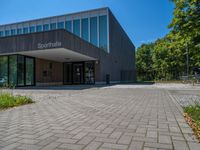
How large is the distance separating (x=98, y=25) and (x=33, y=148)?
25256mm

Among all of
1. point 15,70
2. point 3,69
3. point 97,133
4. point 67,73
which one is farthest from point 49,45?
point 97,133

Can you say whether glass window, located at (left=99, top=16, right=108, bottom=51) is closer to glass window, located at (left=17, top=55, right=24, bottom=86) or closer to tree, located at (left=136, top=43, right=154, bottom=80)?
glass window, located at (left=17, top=55, right=24, bottom=86)

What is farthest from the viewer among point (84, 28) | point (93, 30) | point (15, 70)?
point (84, 28)

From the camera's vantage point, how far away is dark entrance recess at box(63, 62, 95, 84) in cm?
2330

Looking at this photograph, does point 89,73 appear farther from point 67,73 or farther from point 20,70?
point 20,70

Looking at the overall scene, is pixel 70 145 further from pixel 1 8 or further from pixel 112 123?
pixel 1 8

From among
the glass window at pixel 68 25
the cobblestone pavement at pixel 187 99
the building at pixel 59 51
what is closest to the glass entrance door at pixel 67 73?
the building at pixel 59 51

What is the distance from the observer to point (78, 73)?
2464cm

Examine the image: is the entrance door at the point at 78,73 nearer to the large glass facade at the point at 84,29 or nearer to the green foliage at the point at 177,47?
the large glass facade at the point at 84,29

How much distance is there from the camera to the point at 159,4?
15117 mm

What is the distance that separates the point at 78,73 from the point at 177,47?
12610mm

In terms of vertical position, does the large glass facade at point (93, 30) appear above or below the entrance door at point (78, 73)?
above

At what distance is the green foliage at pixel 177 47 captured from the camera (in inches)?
283

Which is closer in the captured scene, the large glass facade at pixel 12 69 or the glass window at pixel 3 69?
the large glass facade at pixel 12 69
